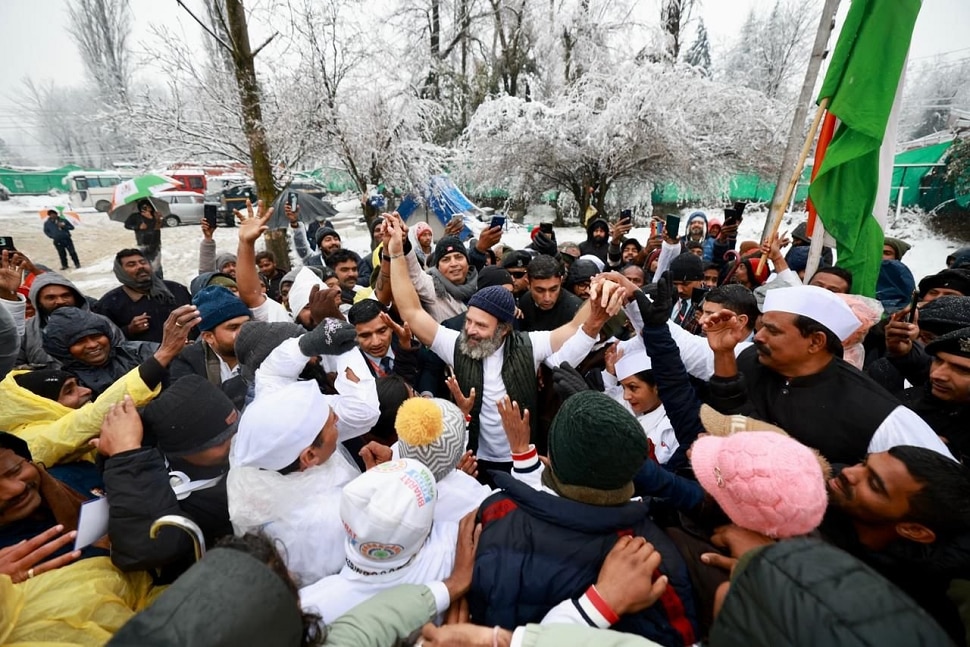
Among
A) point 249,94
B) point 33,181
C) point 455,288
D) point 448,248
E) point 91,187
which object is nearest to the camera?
point 455,288

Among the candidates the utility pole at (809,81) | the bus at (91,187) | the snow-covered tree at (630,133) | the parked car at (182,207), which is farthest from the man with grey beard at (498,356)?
the bus at (91,187)

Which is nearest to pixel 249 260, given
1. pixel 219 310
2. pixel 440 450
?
pixel 219 310

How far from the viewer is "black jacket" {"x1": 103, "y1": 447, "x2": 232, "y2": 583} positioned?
4.43ft

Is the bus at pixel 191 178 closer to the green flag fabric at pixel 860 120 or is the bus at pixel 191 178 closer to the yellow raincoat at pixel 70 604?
the yellow raincoat at pixel 70 604

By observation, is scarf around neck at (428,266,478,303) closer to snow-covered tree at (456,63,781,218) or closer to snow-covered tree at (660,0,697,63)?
snow-covered tree at (456,63,781,218)

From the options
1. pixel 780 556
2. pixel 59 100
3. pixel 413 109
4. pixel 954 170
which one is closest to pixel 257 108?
pixel 413 109

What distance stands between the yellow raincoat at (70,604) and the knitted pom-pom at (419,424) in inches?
36.8

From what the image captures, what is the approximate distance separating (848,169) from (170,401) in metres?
4.40

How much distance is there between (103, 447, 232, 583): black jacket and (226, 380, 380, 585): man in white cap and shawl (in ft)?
0.62

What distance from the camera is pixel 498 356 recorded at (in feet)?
8.47

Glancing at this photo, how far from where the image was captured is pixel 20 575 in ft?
4.04

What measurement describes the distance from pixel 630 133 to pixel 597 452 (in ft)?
49.0

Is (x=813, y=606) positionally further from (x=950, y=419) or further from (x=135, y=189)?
(x=135, y=189)

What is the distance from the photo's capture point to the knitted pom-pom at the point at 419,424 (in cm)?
169
